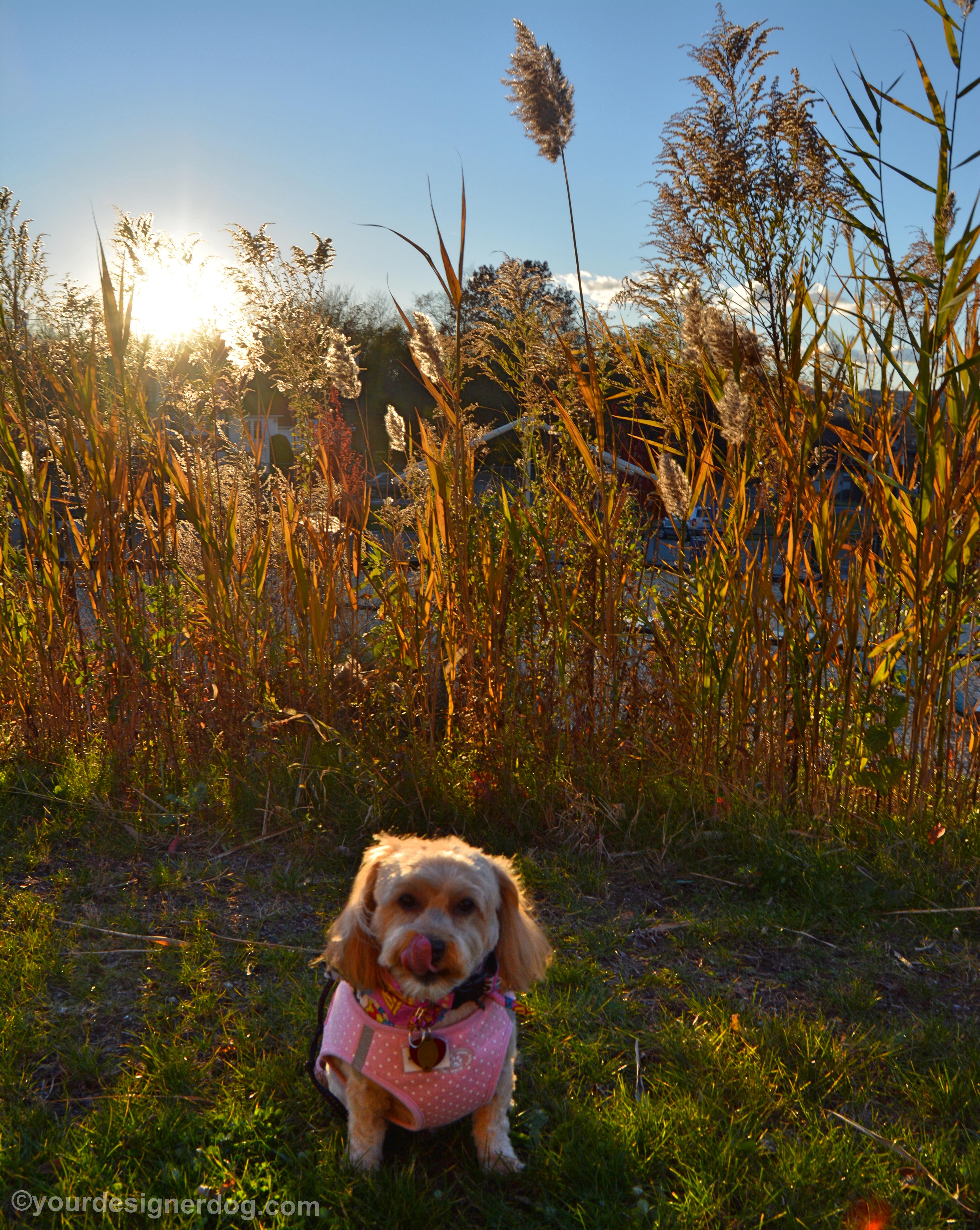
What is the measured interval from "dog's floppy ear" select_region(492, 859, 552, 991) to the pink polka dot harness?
0.07 m

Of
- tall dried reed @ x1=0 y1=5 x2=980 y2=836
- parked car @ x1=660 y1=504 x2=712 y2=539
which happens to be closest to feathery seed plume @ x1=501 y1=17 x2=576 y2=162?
tall dried reed @ x1=0 y1=5 x2=980 y2=836

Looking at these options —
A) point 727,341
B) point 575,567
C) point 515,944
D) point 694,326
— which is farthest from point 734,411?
point 515,944

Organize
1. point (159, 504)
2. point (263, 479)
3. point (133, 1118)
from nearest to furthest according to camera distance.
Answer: point (133, 1118)
point (159, 504)
point (263, 479)

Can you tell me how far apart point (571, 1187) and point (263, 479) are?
3210mm

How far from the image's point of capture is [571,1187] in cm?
184

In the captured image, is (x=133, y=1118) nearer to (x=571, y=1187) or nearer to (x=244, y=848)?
(x=571, y=1187)

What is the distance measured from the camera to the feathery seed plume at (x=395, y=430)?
3596 millimetres

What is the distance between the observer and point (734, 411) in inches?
116

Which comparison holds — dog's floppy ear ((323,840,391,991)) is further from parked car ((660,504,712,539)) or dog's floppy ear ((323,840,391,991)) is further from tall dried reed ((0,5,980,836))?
parked car ((660,504,712,539))

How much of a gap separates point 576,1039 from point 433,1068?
29.0 inches

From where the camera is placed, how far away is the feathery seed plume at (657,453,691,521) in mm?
3119

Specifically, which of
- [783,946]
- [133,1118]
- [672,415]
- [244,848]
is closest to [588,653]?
[672,415]

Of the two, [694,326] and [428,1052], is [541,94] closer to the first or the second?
[694,326]

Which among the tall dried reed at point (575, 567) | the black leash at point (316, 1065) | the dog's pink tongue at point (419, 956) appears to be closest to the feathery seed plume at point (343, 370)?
the tall dried reed at point (575, 567)
